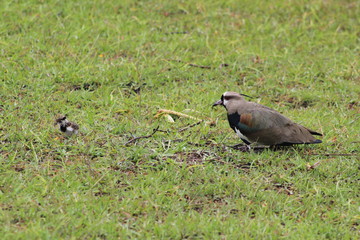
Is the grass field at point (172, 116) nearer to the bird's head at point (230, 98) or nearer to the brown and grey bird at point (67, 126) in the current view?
the brown and grey bird at point (67, 126)

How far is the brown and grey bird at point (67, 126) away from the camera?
19.2ft

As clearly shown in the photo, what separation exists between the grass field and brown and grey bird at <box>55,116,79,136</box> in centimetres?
8

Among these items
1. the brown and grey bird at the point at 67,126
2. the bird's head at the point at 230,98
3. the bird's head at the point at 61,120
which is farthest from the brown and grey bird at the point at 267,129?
the bird's head at the point at 61,120

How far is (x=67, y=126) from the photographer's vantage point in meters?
5.87

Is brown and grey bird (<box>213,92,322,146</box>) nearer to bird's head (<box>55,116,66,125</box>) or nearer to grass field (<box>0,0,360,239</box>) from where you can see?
grass field (<box>0,0,360,239</box>)

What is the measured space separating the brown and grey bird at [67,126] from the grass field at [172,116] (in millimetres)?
84

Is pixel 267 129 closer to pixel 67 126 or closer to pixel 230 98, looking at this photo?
pixel 230 98

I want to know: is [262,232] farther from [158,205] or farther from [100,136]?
[100,136]

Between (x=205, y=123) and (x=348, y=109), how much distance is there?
1.95 metres

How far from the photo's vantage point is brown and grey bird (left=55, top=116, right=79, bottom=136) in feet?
19.2

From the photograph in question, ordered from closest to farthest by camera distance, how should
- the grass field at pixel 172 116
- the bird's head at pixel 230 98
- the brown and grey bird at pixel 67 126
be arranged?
the grass field at pixel 172 116
the brown and grey bird at pixel 67 126
the bird's head at pixel 230 98

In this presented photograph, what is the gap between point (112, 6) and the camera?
9.18 m

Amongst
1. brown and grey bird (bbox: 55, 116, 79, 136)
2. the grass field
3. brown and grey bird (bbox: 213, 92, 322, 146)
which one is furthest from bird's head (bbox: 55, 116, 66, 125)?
brown and grey bird (bbox: 213, 92, 322, 146)

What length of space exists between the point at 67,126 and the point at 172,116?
1.32 m
